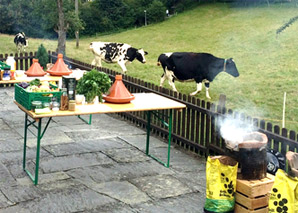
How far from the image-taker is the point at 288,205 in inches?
202

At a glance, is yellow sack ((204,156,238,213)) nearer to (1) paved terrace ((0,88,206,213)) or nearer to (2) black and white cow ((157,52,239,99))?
(1) paved terrace ((0,88,206,213))

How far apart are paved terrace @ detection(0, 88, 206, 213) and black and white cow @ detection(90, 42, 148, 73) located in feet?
29.2

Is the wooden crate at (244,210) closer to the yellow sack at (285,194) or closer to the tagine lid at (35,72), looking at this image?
the yellow sack at (285,194)

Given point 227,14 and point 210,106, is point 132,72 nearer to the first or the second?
point 210,106

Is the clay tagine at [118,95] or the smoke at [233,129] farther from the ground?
the clay tagine at [118,95]

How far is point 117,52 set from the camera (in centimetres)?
1966

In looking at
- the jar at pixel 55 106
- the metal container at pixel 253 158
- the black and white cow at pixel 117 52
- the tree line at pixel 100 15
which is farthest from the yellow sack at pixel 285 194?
the tree line at pixel 100 15

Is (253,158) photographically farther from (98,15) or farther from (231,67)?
(98,15)

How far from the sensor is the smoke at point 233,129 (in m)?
6.25

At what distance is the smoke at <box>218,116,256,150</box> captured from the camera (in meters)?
6.25

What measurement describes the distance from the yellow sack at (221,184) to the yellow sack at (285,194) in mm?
791

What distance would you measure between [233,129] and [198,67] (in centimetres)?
863

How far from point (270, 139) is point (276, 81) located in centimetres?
1236

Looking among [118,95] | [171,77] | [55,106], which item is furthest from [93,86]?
[171,77]
